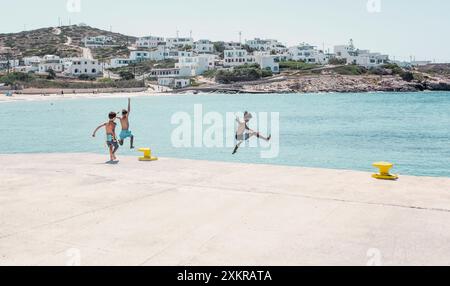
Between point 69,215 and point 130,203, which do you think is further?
point 130,203

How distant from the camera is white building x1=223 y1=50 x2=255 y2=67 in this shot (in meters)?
161

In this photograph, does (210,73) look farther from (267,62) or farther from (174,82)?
(267,62)

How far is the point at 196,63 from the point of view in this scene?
154750 mm

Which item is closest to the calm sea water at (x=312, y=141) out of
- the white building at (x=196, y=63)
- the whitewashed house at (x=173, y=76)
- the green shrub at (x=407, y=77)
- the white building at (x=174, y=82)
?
the white building at (x=174, y=82)

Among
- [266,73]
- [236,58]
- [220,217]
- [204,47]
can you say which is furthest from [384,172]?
[204,47]

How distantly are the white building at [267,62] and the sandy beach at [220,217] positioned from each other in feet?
472

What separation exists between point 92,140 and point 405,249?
37007mm

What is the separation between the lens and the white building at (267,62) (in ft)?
504

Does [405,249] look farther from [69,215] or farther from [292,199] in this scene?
[69,215]

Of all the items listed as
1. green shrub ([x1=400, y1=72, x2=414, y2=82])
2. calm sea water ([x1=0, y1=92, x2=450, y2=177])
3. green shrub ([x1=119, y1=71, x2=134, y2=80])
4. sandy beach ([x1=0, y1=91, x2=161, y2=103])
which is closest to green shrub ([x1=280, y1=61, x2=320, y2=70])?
green shrub ([x1=400, y1=72, x2=414, y2=82])

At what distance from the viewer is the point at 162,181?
1104 centimetres

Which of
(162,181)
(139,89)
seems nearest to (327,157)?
(162,181)

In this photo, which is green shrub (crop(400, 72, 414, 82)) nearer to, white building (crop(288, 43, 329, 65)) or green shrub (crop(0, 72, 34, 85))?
white building (crop(288, 43, 329, 65))

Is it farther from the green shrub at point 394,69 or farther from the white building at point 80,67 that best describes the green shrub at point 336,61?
the white building at point 80,67
